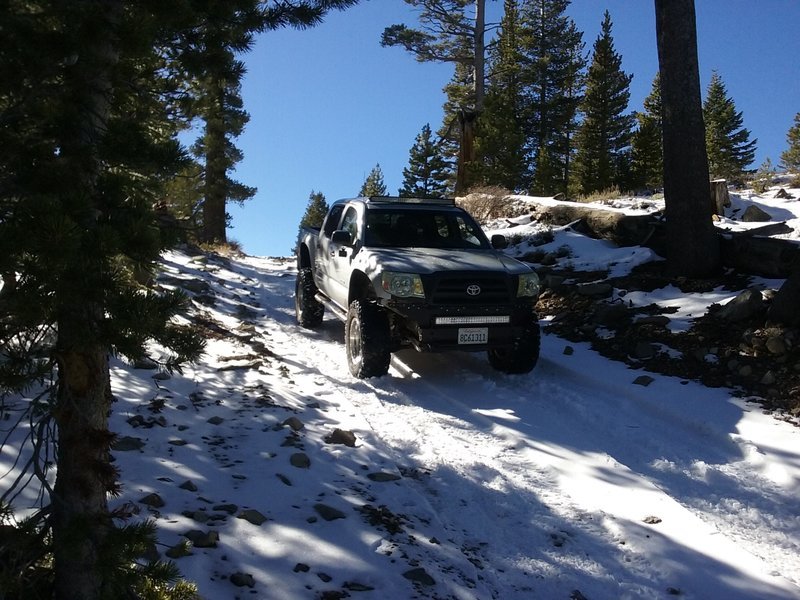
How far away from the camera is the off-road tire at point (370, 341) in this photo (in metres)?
6.36

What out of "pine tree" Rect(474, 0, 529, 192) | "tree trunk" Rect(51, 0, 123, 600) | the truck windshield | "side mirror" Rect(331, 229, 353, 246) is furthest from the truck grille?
"pine tree" Rect(474, 0, 529, 192)

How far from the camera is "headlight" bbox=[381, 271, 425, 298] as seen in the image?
6.16 metres

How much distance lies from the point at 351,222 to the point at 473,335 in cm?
276

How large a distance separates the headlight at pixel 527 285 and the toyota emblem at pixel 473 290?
48 cm

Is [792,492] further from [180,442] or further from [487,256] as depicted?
[180,442]

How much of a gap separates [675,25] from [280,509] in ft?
27.9

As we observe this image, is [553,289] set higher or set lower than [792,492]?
higher

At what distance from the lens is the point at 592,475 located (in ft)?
14.5

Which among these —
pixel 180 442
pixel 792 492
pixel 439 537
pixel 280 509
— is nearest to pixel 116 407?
pixel 180 442

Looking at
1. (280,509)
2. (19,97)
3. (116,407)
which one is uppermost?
(19,97)

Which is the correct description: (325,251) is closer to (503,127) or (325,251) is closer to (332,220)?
(332,220)

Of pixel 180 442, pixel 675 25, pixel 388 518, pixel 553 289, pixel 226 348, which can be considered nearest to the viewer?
pixel 388 518

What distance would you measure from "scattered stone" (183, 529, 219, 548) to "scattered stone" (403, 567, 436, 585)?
0.96 m

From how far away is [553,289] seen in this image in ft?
31.4
